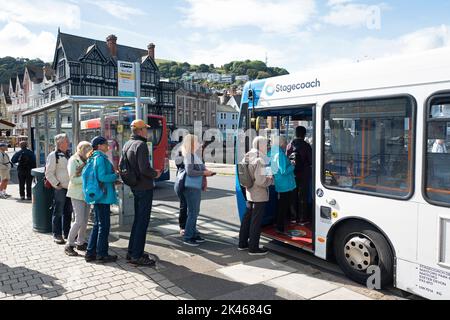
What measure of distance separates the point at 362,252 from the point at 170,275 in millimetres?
2447

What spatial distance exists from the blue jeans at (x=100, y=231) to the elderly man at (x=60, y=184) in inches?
47.1

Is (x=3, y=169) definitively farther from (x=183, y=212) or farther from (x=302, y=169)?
(x=302, y=169)

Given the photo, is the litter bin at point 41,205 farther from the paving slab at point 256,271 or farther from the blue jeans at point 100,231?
the paving slab at point 256,271

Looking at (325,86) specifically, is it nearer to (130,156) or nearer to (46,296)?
(130,156)

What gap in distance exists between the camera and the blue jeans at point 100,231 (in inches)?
199

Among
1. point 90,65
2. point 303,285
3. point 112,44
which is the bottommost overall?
point 303,285

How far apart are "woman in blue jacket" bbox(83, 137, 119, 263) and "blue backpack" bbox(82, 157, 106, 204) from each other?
37 mm

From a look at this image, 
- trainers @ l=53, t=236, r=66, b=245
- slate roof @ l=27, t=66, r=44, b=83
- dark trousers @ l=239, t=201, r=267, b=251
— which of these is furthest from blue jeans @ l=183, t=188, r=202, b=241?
slate roof @ l=27, t=66, r=44, b=83

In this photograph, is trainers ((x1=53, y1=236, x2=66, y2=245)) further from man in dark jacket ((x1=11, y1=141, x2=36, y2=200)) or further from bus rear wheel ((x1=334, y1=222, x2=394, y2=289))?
man in dark jacket ((x1=11, y1=141, x2=36, y2=200))

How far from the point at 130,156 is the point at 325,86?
278 centimetres

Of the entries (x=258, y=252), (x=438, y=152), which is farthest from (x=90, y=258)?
(x=438, y=152)

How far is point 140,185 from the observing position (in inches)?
192

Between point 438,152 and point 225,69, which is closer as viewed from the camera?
point 438,152
